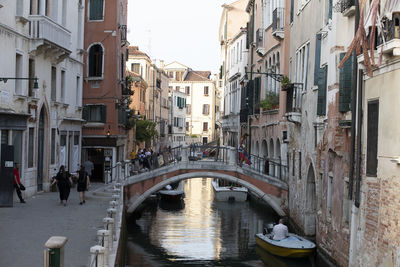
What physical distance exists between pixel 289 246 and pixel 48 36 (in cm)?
1080

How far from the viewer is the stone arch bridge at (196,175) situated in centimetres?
2578

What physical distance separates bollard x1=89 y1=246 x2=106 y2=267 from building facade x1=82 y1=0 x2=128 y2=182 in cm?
2113

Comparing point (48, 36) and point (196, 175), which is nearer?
point (48, 36)

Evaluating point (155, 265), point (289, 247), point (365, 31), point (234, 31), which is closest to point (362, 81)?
point (365, 31)

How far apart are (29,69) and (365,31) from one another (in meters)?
13.1

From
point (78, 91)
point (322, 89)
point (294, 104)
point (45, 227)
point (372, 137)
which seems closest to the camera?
point (372, 137)

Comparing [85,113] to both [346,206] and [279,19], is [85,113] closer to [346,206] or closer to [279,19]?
[279,19]

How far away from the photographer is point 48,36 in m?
21.4

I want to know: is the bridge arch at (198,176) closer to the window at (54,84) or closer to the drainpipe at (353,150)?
the window at (54,84)

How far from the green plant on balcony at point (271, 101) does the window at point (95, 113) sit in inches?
315

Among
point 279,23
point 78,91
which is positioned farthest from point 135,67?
point 279,23

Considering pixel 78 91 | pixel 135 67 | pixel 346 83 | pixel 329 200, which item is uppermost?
pixel 135 67

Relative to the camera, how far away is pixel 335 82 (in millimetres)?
16000

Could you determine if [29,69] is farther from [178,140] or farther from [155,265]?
[178,140]
